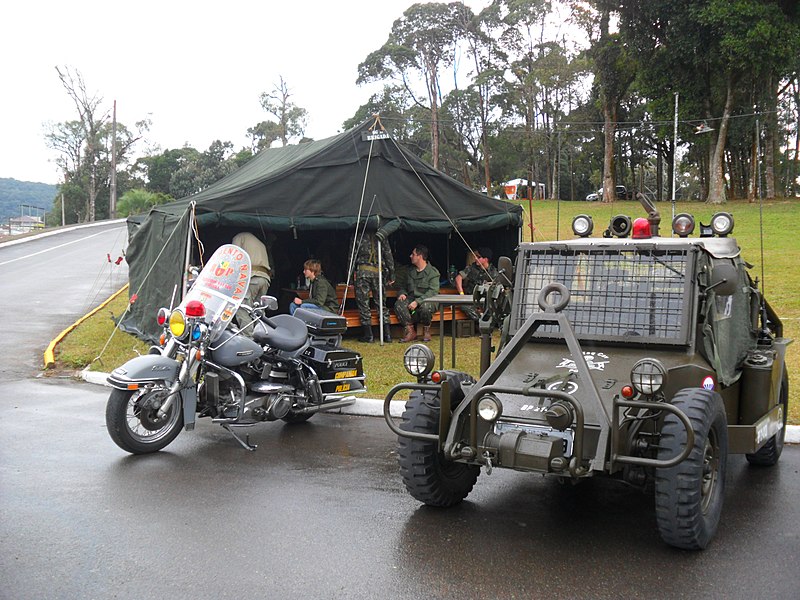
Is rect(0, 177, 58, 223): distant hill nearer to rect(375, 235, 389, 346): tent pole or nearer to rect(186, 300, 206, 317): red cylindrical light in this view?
rect(375, 235, 389, 346): tent pole

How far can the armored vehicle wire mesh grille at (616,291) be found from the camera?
213 inches

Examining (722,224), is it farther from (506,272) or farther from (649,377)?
(649,377)

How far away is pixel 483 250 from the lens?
1416 cm

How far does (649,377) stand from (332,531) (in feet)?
6.95

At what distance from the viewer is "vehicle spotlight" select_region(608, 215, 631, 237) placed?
6.04 metres

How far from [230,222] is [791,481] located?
799 cm

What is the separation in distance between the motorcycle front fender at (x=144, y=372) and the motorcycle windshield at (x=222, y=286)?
505 mm

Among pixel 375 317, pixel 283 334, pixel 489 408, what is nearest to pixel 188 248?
pixel 375 317

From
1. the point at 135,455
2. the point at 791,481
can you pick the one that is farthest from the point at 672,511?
the point at 135,455

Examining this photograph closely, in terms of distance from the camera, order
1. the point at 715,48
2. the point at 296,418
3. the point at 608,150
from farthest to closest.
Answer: the point at 608,150 → the point at 715,48 → the point at 296,418

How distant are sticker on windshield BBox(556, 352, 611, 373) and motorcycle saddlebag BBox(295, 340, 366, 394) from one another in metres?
3.02

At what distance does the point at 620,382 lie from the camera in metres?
4.98

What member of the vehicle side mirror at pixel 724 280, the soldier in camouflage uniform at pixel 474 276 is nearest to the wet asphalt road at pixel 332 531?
the vehicle side mirror at pixel 724 280

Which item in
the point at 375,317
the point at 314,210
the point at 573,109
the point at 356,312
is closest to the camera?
the point at 314,210
